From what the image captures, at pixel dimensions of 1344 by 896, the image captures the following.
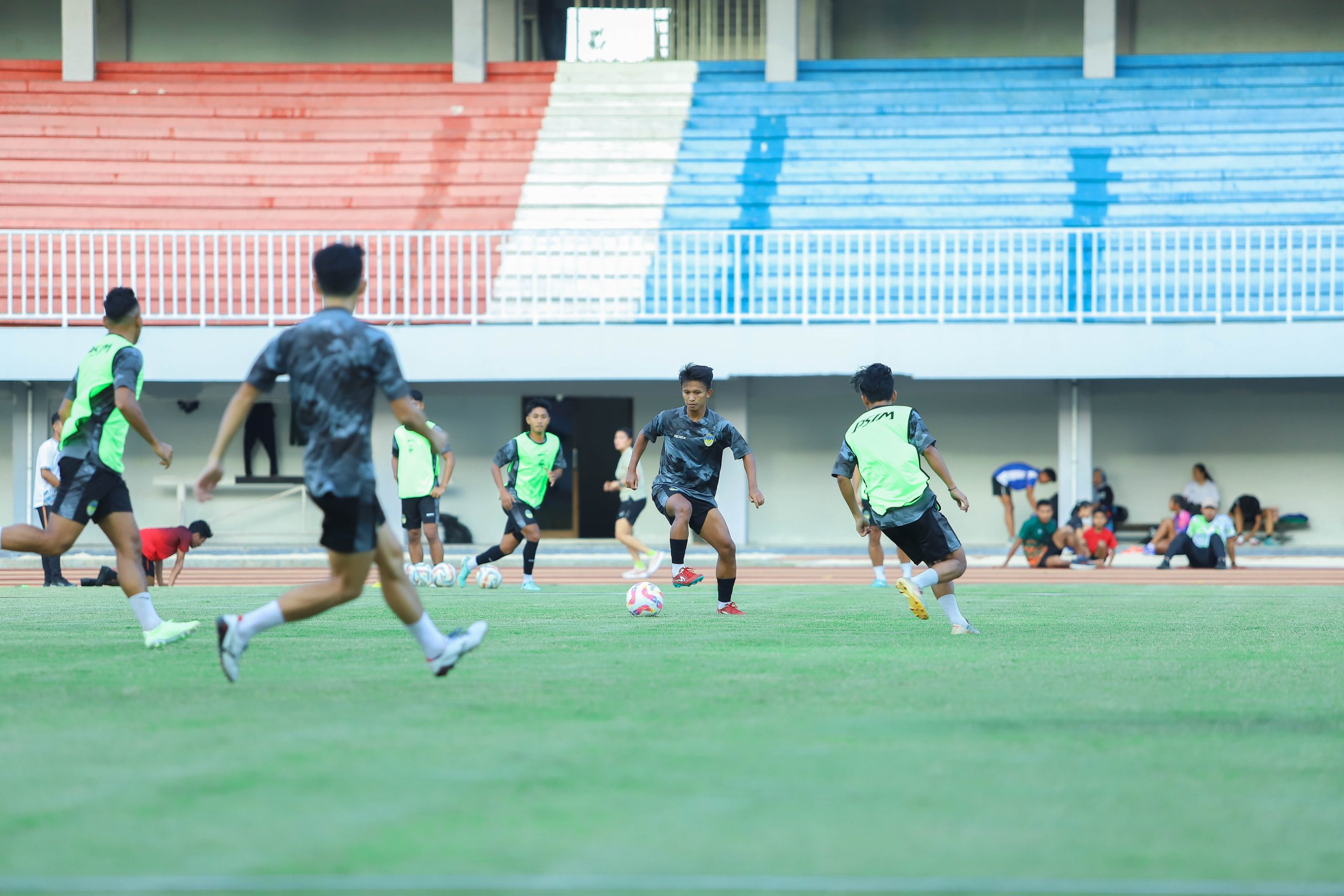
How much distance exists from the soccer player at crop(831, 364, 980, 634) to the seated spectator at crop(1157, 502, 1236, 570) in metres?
10.6

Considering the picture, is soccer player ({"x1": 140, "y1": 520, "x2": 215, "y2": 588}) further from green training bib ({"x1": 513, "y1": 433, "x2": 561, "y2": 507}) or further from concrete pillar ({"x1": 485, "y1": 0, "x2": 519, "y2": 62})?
concrete pillar ({"x1": 485, "y1": 0, "x2": 519, "y2": 62})

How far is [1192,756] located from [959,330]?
16.1 meters

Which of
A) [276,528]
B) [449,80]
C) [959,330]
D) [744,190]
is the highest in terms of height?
[449,80]

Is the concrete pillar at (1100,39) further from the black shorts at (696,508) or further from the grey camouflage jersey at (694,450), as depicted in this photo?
the black shorts at (696,508)

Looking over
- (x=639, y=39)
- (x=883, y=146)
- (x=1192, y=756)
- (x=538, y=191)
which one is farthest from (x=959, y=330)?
(x=1192, y=756)

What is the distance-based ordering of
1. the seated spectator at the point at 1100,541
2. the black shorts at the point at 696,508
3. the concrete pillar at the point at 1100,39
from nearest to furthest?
the black shorts at the point at 696,508
the seated spectator at the point at 1100,541
the concrete pillar at the point at 1100,39

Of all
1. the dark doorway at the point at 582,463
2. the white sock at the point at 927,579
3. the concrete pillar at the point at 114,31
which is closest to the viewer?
the white sock at the point at 927,579

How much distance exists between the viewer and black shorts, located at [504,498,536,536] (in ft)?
46.5

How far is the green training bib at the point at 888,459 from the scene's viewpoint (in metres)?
8.84

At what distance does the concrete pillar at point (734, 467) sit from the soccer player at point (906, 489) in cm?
1221

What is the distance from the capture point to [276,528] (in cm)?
2406

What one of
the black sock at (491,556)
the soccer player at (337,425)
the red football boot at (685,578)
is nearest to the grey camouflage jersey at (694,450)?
Answer: the red football boot at (685,578)

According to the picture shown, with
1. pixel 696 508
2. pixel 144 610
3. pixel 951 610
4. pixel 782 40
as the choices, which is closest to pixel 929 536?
pixel 951 610

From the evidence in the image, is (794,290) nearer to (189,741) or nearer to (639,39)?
(639,39)
